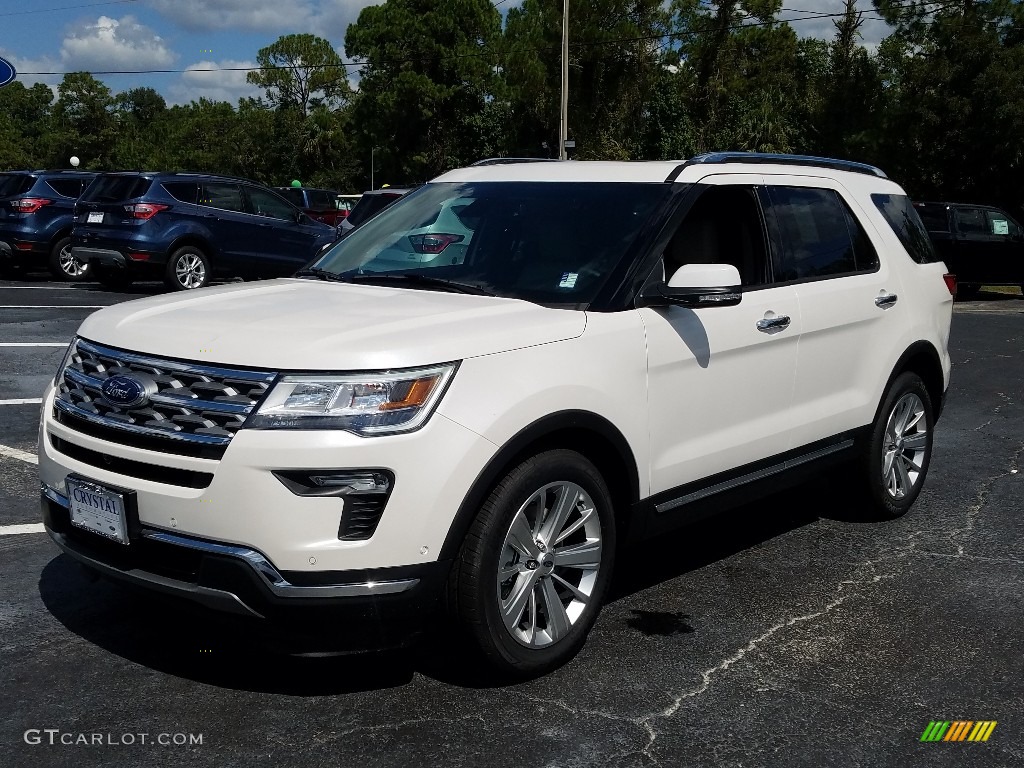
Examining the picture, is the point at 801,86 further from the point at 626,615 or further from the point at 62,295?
the point at 626,615

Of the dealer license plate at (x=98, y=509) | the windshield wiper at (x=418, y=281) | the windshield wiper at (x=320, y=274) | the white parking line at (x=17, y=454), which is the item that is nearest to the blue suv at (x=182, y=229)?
the white parking line at (x=17, y=454)

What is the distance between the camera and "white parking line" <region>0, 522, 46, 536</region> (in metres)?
5.68

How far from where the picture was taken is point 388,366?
11.7 feet

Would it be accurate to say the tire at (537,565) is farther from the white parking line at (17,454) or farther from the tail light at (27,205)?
the tail light at (27,205)

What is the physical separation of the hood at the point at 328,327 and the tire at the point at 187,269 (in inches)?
514

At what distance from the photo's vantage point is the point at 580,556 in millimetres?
4191

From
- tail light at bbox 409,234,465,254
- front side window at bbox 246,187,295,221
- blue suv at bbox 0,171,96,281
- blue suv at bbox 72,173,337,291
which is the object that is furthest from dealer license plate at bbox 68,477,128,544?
blue suv at bbox 0,171,96,281

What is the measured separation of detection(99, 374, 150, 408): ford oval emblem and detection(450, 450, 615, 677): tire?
1126 mm

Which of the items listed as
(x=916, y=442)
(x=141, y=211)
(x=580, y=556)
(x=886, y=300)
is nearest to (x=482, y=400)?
(x=580, y=556)

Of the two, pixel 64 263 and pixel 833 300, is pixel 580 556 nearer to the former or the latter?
pixel 833 300

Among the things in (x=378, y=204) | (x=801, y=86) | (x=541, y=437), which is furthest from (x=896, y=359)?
(x=801, y=86)

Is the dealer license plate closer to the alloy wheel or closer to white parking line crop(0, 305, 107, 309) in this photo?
the alloy wheel

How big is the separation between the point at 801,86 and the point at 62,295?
148 feet

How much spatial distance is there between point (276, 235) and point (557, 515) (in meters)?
14.9
